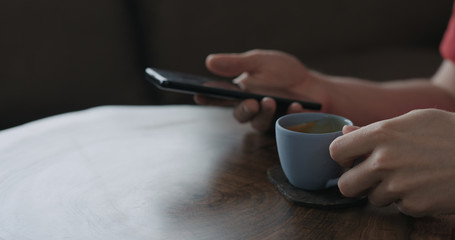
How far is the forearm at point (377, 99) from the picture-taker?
1037 millimetres

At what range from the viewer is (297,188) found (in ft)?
1.96

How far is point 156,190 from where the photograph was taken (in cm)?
60

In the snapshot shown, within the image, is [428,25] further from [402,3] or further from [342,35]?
[342,35]

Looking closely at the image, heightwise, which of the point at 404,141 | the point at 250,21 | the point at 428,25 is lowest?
the point at 428,25

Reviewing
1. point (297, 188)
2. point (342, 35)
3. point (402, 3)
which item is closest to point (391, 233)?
point (297, 188)

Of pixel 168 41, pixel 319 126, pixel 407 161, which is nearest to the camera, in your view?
pixel 407 161

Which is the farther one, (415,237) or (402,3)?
(402,3)

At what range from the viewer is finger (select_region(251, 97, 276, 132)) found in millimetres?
832

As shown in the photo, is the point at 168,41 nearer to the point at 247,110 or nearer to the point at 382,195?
the point at 247,110

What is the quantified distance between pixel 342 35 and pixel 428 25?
43 cm

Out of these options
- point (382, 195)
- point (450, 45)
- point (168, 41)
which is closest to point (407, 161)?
point (382, 195)

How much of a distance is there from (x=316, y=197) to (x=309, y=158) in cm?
5

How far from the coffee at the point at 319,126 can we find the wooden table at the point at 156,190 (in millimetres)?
84

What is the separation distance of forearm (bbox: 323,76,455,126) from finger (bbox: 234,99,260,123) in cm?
26
